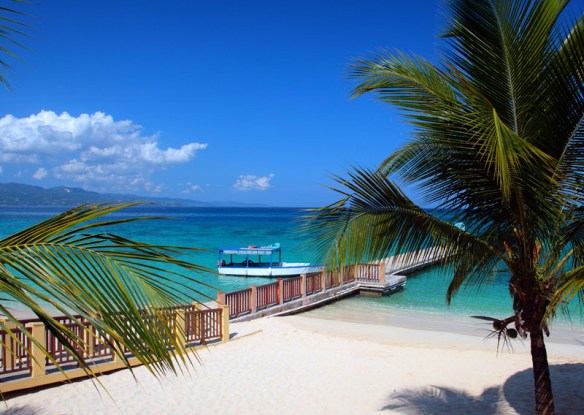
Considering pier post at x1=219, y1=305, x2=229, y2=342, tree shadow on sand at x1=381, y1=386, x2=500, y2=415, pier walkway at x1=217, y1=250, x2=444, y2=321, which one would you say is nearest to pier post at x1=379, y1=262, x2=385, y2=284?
pier walkway at x1=217, y1=250, x2=444, y2=321

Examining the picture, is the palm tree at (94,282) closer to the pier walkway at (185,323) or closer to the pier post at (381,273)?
the pier walkway at (185,323)

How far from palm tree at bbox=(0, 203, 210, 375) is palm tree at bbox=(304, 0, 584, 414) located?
3.29 metres

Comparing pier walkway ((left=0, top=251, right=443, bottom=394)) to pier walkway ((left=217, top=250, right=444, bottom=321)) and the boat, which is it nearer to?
pier walkway ((left=217, top=250, right=444, bottom=321))

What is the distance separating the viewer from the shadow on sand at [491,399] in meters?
8.27

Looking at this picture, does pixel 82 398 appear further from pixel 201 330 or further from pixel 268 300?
pixel 268 300

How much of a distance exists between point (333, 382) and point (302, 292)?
9.41 metres

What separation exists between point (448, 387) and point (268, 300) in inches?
336

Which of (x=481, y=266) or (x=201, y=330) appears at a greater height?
(x=481, y=266)

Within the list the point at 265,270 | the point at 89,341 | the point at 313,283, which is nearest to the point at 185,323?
the point at 89,341

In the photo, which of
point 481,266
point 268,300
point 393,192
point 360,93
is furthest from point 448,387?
point 268,300

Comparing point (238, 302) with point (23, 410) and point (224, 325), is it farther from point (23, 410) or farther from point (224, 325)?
point (23, 410)

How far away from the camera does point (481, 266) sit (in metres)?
5.81

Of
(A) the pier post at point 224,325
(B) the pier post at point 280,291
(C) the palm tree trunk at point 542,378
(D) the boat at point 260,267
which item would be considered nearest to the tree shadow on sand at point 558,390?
(C) the palm tree trunk at point 542,378

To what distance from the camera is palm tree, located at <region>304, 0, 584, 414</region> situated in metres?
4.75
